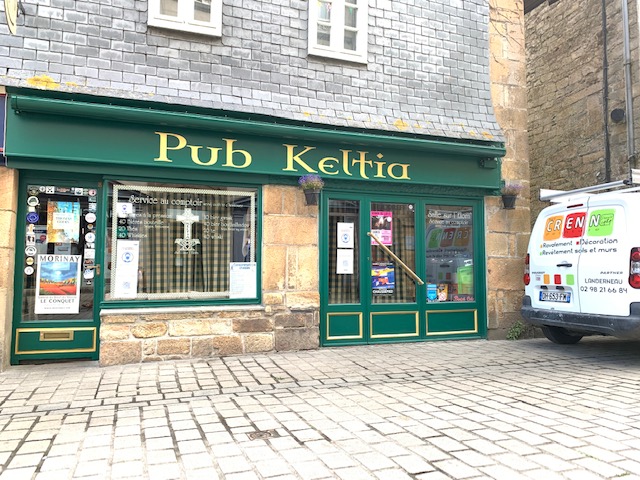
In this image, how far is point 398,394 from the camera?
15.3ft

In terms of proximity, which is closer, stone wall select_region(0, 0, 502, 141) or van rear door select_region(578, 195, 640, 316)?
van rear door select_region(578, 195, 640, 316)

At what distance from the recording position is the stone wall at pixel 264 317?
609 cm

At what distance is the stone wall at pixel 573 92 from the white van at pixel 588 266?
14.6 feet

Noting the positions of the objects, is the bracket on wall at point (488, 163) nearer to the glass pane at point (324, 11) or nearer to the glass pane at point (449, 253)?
the glass pane at point (449, 253)

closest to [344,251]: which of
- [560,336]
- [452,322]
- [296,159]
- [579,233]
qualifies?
[296,159]

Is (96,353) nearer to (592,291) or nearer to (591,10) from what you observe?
(592,291)

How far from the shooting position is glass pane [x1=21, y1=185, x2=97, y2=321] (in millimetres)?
6023

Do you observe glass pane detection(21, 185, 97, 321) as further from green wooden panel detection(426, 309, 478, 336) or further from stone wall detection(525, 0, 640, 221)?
stone wall detection(525, 0, 640, 221)

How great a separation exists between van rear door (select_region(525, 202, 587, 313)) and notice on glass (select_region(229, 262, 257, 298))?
4004mm

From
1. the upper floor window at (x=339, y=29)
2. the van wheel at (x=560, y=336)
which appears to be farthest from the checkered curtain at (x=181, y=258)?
the van wheel at (x=560, y=336)

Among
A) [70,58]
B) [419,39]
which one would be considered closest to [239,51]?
[70,58]

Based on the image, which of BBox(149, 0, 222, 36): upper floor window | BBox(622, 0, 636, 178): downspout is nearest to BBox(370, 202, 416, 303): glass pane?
BBox(149, 0, 222, 36): upper floor window

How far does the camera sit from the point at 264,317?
22.0ft

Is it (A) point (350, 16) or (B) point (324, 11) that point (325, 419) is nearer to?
(B) point (324, 11)
